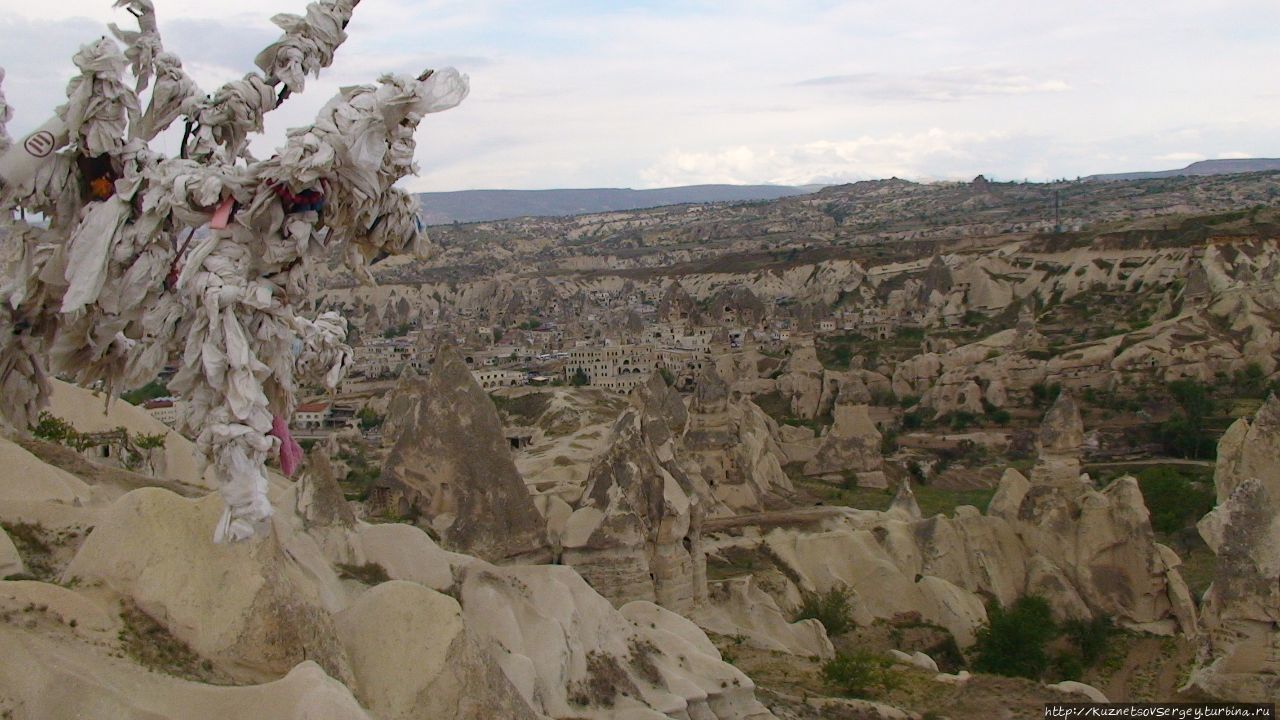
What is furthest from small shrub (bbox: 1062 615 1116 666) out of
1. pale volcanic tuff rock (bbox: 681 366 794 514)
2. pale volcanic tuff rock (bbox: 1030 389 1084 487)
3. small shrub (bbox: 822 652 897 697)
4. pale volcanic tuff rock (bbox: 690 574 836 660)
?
pale volcanic tuff rock (bbox: 681 366 794 514)

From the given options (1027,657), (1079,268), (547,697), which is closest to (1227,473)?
(1027,657)

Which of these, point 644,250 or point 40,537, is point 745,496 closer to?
point 40,537

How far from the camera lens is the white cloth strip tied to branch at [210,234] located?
192 inches

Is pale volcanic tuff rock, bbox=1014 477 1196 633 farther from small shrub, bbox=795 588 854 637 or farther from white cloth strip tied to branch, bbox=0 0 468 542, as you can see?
white cloth strip tied to branch, bbox=0 0 468 542

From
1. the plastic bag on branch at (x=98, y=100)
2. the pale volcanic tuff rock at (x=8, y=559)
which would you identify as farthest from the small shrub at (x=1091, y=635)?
the plastic bag on branch at (x=98, y=100)

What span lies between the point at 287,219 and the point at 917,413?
4250 centimetres

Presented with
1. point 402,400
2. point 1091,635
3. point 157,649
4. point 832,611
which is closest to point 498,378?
point 402,400

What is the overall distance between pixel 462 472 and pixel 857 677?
4766 millimetres

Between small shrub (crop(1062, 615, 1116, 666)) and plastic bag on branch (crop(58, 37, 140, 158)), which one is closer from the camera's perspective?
plastic bag on branch (crop(58, 37, 140, 158))

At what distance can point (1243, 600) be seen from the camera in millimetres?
13758

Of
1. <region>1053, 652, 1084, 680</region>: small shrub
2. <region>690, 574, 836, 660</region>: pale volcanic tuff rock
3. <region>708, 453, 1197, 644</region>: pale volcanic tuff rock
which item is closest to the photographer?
<region>690, 574, 836, 660</region>: pale volcanic tuff rock

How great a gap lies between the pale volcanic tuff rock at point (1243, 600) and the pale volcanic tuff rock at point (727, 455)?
1183 cm

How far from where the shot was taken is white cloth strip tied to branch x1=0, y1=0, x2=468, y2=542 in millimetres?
4875

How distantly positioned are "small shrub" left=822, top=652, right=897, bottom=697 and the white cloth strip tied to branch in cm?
911
